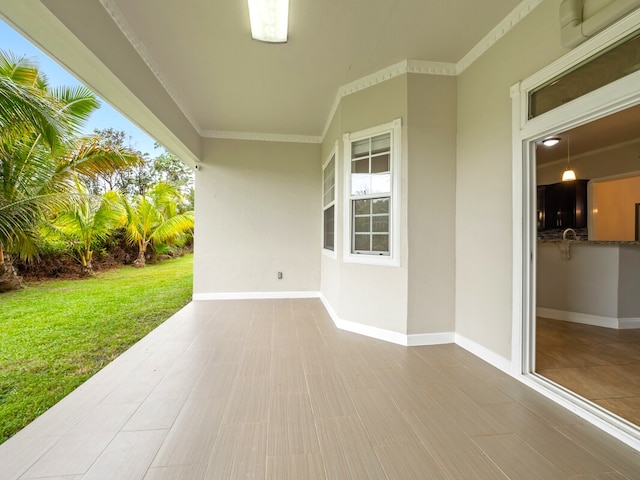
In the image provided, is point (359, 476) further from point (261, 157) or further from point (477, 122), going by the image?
point (261, 157)

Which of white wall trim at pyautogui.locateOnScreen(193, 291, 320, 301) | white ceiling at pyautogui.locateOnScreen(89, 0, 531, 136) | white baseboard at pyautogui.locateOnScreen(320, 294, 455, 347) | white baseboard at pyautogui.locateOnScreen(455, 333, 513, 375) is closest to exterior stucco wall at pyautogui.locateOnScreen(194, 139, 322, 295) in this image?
white wall trim at pyautogui.locateOnScreen(193, 291, 320, 301)

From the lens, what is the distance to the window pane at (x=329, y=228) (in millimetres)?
3998

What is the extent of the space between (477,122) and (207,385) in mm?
3304

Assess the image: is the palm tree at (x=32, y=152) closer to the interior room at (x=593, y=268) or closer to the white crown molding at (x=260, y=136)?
the white crown molding at (x=260, y=136)

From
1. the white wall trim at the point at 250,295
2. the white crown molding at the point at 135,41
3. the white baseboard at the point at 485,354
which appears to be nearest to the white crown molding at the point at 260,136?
the white crown molding at the point at 135,41

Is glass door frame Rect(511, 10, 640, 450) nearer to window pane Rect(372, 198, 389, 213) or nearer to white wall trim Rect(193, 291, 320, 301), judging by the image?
window pane Rect(372, 198, 389, 213)

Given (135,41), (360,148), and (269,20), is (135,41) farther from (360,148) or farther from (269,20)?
(360,148)

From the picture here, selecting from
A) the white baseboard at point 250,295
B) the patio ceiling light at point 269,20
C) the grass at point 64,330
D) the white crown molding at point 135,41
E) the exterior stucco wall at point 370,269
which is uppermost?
the patio ceiling light at point 269,20

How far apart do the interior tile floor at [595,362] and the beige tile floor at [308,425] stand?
0.35 metres

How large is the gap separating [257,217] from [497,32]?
3.85 meters

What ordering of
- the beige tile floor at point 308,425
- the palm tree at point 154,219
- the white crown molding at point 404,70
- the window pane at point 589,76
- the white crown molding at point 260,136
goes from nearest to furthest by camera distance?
the beige tile floor at point 308,425, the window pane at point 589,76, the white crown molding at point 404,70, the white crown molding at point 260,136, the palm tree at point 154,219

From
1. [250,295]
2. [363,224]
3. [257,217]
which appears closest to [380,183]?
[363,224]

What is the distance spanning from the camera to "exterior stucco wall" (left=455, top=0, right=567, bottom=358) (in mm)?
2008

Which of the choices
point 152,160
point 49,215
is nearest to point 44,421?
point 49,215
